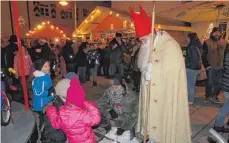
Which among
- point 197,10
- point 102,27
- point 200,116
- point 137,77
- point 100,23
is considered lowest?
point 200,116

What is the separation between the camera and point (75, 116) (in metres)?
2.56

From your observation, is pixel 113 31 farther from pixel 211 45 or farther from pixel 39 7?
pixel 39 7

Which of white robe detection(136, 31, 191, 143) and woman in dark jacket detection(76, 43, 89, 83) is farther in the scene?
woman in dark jacket detection(76, 43, 89, 83)

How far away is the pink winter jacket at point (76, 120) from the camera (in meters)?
2.56

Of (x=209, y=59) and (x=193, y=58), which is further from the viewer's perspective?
(x=209, y=59)

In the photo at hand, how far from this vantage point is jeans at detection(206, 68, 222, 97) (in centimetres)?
564

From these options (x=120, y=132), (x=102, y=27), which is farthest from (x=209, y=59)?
(x=102, y=27)

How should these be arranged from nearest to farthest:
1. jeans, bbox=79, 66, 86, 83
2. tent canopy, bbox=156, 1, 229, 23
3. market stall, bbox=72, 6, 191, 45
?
tent canopy, bbox=156, 1, 229, 23 → jeans, bbox=79, 66, 86, 83 → market stall, bbox=72, 6, 191, 45

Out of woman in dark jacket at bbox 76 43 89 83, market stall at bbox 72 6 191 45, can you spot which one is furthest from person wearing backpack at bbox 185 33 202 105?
market stall at bbox 72 6 191 45

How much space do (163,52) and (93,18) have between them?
40.9ft

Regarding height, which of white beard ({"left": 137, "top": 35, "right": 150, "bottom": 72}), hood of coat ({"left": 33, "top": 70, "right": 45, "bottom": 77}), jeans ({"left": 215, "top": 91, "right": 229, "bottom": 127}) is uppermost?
white beard ({"left": 137, "top": 35, "right": 150, "bottom": 72})

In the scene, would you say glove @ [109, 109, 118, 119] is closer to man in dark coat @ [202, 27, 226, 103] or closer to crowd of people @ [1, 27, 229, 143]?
crowd of people @ [1, 27, 229, 143]

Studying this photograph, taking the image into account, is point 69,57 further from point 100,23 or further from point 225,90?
point 100,23

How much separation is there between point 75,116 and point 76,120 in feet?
0.18
